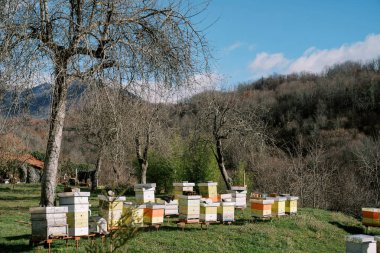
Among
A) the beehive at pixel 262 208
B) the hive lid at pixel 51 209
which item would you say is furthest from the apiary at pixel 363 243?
the hive lid at pixel 51 209

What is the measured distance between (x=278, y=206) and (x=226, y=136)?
17.2 ft

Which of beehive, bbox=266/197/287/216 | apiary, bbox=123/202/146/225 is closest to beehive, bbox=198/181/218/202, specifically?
beehive, bbox=266/197/287/216

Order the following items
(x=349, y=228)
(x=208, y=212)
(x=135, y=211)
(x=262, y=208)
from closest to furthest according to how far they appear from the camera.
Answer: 1. (x=135, y=211)
2. (x=208, y=212)
3. (x=262, y=208)
4. (x=349, y=228)

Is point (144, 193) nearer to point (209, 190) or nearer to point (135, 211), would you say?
point (209, 190)

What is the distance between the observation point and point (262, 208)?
13.1 metres

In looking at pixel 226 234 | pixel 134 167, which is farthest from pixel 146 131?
pixel 134 167

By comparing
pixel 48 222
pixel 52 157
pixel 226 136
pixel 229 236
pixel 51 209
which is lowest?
pixel 229 236

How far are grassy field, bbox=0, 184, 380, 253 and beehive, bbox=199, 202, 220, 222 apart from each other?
374mm

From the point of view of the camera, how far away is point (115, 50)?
335 inches

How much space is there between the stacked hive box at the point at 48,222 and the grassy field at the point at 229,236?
650mm

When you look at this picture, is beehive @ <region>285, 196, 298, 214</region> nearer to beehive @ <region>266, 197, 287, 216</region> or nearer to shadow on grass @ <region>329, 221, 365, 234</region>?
beehive @ <region>266, 197, 287, 216</region>

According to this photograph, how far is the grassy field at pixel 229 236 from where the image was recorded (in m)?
10.0

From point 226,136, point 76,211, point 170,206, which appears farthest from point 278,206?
point 76,211

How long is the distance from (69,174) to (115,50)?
99.1 ft
